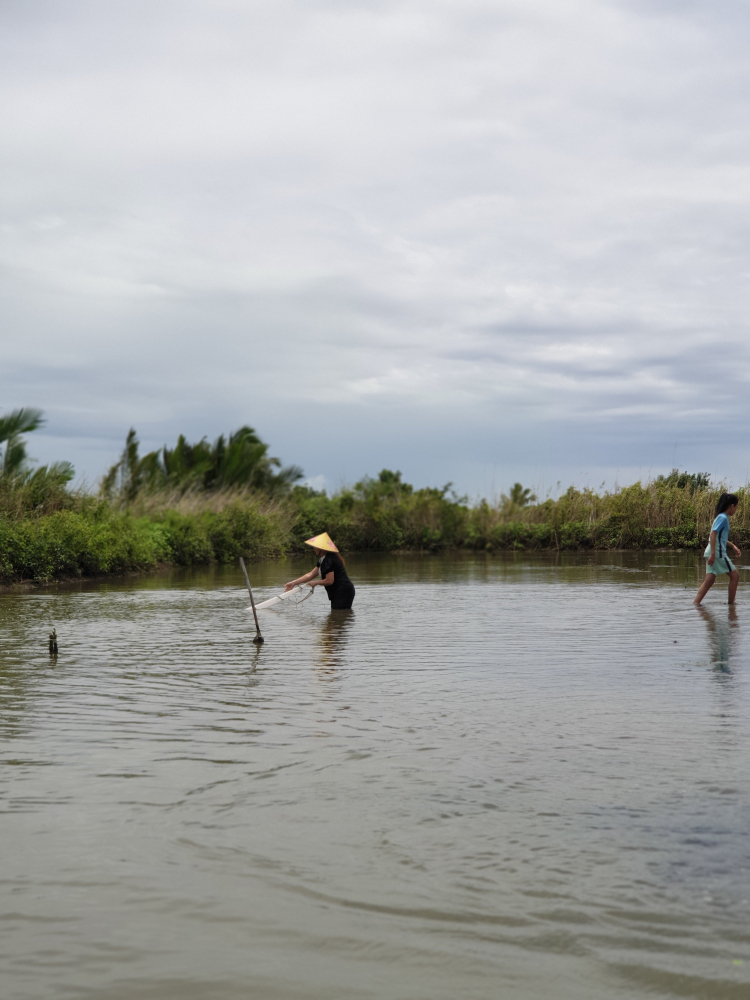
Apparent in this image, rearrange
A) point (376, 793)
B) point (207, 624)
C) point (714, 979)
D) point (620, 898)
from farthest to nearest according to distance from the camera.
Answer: point (207, 624) < point (376, 793) < point (620, 898) < point (714, 979)

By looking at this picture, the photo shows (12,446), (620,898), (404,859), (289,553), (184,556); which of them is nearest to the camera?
(620,898)

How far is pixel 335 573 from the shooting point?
16.0 metres

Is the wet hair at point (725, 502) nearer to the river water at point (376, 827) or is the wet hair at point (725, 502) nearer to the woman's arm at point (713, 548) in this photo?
the woman's arm at point (713, 548)

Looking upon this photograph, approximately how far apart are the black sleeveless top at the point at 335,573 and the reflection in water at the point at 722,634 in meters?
5.60

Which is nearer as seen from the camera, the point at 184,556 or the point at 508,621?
the point at 508,621

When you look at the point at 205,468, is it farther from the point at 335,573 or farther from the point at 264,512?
the point at 335,573

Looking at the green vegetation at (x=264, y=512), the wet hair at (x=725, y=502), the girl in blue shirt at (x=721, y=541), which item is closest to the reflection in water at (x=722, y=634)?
the girl in blue shirt at (x=721, y=541)

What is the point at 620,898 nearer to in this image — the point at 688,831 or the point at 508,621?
the point at 688,831

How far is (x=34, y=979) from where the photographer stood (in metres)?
3.60

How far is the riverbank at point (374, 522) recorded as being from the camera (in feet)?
92.1

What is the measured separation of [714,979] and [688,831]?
4.67 ft

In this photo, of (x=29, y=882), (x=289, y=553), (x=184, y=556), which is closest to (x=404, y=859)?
(x=29, y=882)

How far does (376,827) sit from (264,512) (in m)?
35.7

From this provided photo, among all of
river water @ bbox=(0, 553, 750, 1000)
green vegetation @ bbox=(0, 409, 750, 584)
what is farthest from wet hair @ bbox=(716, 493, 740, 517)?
green vegetation @ bbox=(0, 409, 750, 584)
